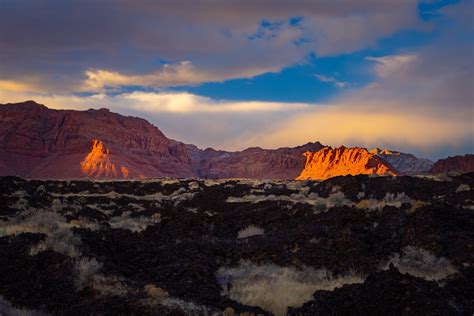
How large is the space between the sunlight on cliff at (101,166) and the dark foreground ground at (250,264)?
96.0 metres

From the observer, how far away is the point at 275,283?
1066 centimetres

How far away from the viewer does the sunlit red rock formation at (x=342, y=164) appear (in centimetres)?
12650

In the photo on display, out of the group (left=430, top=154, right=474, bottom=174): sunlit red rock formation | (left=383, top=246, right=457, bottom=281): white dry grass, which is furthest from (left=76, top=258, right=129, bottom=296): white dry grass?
(left=430, top=154, right=474, bottom=174): sunlit red rock formation

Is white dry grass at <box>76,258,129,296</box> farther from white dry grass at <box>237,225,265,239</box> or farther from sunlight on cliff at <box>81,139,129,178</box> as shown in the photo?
sunlight on cliff at <box>81,139,129,178</box>

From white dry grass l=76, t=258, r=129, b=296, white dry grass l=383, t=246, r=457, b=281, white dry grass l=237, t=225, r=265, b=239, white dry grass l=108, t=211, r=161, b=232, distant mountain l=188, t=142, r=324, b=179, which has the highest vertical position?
distant mountain l=188, t=142, r=324, b=179

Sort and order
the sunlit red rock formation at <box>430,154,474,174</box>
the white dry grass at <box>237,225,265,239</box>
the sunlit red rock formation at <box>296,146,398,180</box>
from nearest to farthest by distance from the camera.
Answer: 1. the white dry grass at <box>237,225,265,239</box>
2. the sunlit red rock formation at <box>430,154,474,174</box>
3. the sunlit red rock formation at <box>296,146,398,180</box>

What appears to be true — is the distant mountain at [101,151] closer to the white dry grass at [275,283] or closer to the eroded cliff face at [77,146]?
the eroded cliff face at [77,146]

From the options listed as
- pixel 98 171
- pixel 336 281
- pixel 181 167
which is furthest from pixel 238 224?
pixel 181 167

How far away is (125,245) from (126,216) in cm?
1066

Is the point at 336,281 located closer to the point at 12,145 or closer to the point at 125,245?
the point at 125,245

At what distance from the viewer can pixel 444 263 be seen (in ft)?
39.3

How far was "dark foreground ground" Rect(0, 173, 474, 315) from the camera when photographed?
8.09 metres

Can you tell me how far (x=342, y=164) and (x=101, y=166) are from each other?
72297mm

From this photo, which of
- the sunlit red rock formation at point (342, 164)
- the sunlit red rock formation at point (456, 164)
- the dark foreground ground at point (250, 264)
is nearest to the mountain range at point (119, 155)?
the sunlit red rock formation at point (342, 164)
